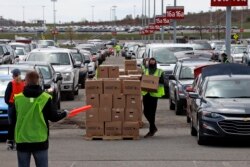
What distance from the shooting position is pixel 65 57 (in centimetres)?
3067

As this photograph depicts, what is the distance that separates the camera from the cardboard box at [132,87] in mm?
17312

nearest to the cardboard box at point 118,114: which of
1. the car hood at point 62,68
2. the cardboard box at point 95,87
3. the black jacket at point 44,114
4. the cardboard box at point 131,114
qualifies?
the cardboard box at point 131,114

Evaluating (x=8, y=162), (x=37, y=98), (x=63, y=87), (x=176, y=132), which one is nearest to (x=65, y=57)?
(x=63, y=87)

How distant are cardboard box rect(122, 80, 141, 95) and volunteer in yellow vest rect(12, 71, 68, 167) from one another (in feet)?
27.4

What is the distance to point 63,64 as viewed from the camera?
30.4 meters

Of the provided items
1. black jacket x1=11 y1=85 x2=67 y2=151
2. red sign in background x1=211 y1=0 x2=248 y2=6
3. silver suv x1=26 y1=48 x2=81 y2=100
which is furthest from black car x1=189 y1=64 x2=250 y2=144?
silver suv x1=26 y1=48 x2=81 y2=100

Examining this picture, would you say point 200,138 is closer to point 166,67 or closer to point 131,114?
point 131,114

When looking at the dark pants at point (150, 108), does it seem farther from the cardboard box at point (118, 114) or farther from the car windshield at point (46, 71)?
the car windshield at point (46, 71)

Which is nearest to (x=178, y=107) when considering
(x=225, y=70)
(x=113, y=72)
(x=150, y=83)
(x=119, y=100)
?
(x=225, y=70)

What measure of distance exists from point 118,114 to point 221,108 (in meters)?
2.97

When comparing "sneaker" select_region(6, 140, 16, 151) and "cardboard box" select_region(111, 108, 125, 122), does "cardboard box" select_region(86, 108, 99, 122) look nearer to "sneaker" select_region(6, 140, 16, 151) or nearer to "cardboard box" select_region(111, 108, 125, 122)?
"cardboard box" select_region(111, 108, 125, 122)

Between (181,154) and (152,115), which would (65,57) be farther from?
(181,154)

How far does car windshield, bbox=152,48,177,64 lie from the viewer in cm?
3098

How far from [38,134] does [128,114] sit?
851 cm
